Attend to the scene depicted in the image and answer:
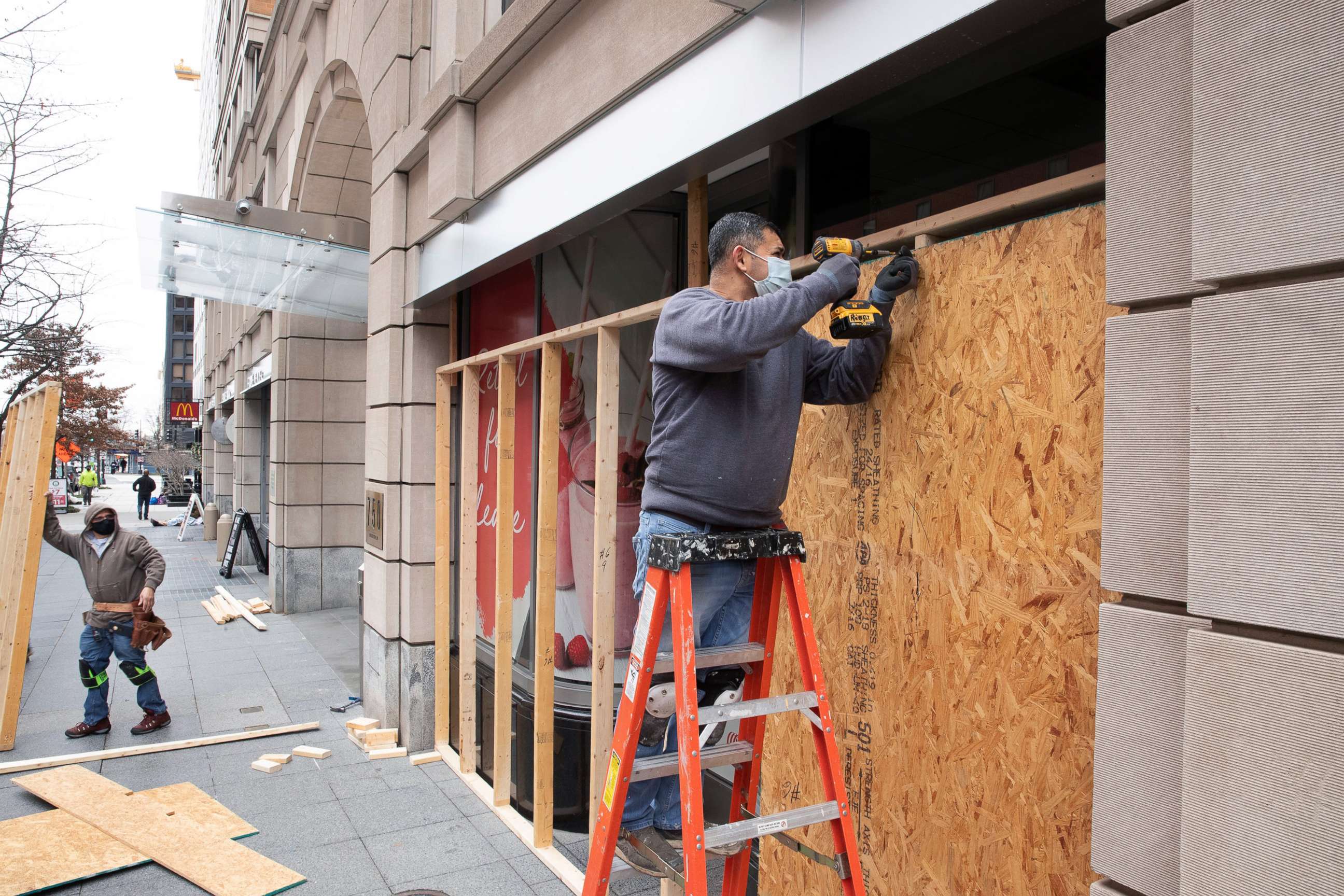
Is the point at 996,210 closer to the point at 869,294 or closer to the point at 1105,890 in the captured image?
the point at 869,294

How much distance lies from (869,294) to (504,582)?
3412mm

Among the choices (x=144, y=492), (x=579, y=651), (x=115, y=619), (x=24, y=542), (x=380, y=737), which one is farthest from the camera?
(x=144, y=492)

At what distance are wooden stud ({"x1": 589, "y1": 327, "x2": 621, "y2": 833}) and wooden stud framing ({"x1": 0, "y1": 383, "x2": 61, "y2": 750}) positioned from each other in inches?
206

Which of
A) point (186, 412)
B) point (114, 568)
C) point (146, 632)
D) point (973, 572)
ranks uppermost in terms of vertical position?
point (186, 412)

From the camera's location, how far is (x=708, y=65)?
3.50 metres

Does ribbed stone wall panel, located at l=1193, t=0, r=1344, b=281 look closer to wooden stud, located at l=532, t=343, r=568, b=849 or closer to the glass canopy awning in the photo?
wooden stud, located at l=532, t=343, r=568, b=849

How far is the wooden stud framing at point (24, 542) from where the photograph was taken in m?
7.21

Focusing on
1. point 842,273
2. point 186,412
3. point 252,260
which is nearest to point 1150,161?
point 842,273

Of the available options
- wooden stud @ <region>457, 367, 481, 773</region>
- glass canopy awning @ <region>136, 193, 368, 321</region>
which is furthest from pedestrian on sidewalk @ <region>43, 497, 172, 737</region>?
wooden stud @ <region>457, 367, 481, 773</region>

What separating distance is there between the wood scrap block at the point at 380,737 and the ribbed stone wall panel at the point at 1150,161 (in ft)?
21.3

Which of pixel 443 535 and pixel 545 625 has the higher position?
pixel 443 535

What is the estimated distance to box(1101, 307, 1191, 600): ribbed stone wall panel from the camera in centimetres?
189

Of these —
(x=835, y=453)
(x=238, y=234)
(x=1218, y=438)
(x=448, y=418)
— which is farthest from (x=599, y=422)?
(x=238, y=234)

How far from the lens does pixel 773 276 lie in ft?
9.16
